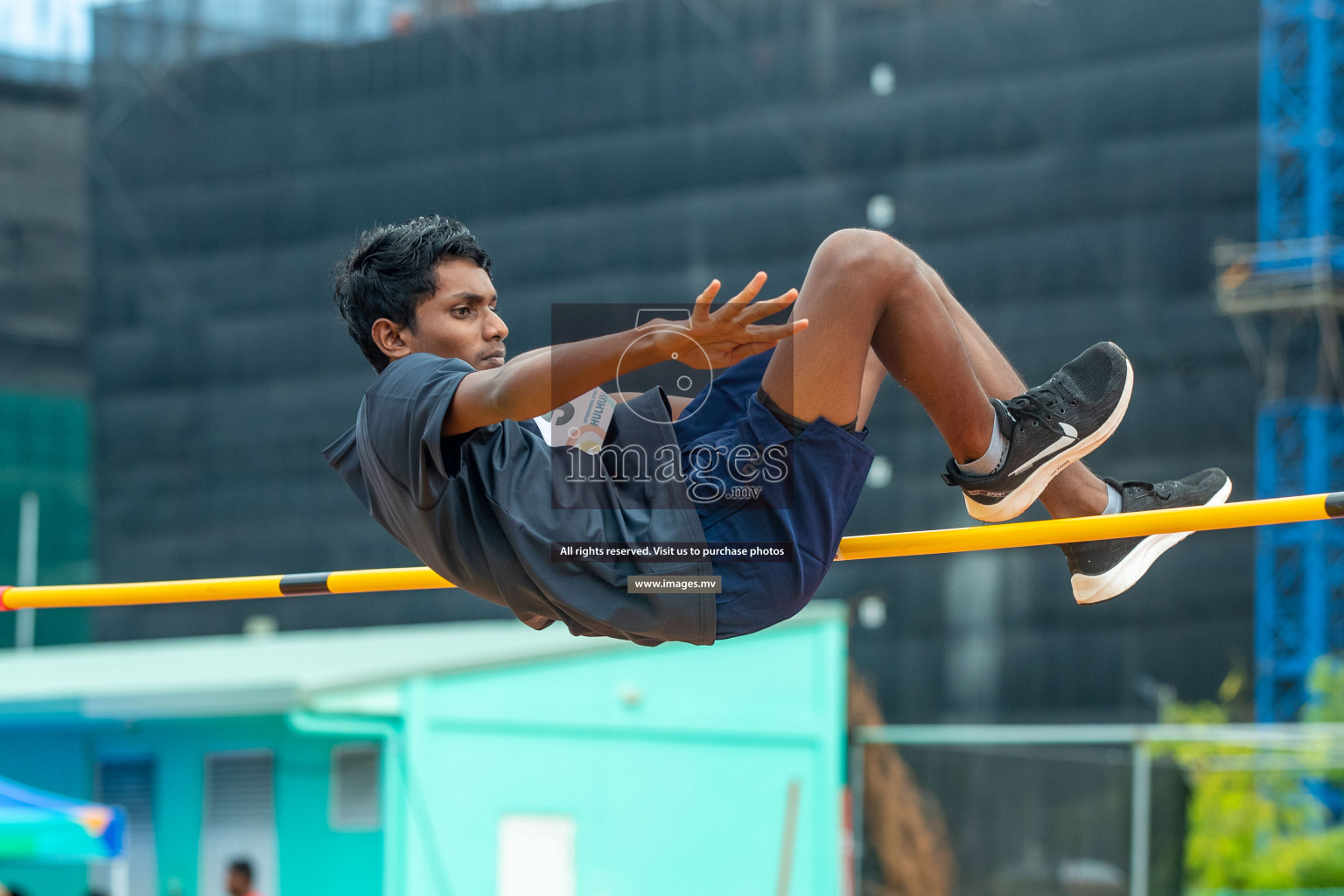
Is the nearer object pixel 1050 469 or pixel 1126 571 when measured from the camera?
pixel 1050 469

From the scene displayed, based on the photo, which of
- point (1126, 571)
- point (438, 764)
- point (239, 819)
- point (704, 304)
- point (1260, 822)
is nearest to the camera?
point (704, 304)

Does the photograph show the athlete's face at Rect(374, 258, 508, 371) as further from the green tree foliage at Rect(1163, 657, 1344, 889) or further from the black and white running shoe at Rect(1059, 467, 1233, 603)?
the green tree foliage at Rect(1163, 657, 1344, 889)

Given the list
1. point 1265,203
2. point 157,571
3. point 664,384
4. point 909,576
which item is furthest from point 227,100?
point 664,384

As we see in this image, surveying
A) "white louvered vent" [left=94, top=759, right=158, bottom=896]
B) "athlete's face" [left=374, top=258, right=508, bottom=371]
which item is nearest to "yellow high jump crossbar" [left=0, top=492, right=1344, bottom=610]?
"athlete's face" [left=374, top=258, right=508, bottom=371]

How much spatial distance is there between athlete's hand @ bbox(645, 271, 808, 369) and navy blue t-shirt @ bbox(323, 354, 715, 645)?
18.5 inches

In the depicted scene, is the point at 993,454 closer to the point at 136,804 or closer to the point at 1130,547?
the point at 1130,547

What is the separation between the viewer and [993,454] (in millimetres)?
3596

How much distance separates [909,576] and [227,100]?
1303 centimetres

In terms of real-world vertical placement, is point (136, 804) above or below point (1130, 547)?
below

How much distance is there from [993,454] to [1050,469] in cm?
14

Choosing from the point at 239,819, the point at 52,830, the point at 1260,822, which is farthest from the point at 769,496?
the point at 1260,822

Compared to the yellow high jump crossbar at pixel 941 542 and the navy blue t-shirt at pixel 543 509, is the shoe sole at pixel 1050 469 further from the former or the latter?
the navy blue t-shirt at pixel 543 509

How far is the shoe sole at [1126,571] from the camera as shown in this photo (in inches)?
152

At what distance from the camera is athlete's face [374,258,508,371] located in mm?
3590
